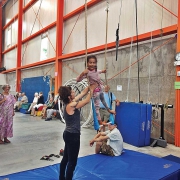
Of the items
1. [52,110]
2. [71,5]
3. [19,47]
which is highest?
[71,5]

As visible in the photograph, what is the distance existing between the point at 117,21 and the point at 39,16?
5871 millimetres

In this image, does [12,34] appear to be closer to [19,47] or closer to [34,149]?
[19,47]

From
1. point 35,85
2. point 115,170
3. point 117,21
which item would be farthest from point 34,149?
point 35,85

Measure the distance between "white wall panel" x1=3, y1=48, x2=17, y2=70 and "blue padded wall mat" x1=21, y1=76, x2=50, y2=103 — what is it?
2.37 m

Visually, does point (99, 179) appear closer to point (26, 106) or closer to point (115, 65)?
point (115, 65)

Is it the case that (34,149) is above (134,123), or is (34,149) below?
below

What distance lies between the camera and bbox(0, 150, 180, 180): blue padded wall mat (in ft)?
8.13

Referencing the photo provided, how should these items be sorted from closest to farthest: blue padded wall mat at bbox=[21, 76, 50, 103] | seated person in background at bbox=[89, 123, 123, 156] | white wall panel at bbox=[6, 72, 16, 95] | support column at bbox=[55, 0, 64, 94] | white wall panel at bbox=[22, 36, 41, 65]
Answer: seated person in background at bbox=[89, 123, 123, 156], support column at bbox=[55, 0, 64, 94], blue padded wall mat at bbox=[21, 76, 50, 103], white wall panel at bbox=[22, 36, 41, 65], white wall panel at bbox=[6, 72, 16, 95]

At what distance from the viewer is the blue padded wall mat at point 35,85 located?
31.5 ft

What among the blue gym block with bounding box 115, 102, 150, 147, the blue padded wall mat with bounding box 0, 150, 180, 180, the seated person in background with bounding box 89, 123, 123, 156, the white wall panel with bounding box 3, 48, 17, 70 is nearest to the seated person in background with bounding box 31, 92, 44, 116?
the blue gym block with bounding box 115, 102, 150, 147

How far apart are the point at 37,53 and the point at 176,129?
8533mm

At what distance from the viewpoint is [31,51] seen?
37.4ft

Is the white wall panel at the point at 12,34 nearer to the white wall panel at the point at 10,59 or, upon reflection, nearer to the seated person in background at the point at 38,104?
the white wall panel at the point at 10,59

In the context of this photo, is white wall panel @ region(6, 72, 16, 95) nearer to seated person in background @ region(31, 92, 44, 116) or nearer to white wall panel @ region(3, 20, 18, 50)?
white wall panel @ region(3, 20, 18, 50)
